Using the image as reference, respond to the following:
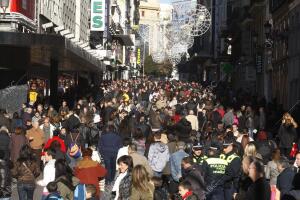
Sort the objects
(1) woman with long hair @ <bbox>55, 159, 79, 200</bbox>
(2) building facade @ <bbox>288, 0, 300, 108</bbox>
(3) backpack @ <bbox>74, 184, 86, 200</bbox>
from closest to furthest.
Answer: (3) backpack @ <bbox>74, 184, 86, 200</bbox> < (1) woman with long hair @ <bbox>55, 159, 79, 200</bbox> < (2) building facade @ <bbox>288, 0, 300, 108</bbox>

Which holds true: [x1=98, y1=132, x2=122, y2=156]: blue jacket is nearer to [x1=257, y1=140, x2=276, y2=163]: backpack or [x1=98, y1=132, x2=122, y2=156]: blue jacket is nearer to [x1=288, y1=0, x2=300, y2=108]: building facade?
[x1=257, y1=140, x2=276, y2=163]: backpack

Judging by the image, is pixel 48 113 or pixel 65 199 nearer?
pixel 65 199

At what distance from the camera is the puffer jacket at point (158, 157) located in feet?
53.0

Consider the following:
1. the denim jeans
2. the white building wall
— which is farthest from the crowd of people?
the white building wall

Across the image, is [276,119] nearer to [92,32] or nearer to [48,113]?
[48,113]

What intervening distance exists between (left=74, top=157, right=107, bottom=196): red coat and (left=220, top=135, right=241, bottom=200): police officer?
1998mm

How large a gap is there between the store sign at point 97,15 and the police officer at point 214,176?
2612 inches

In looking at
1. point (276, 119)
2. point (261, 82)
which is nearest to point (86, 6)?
point (261, 82)

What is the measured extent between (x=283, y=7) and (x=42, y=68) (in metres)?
13.8

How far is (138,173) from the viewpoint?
1100cm

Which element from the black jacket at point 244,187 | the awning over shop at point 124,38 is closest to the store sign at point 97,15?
the awning over shop at point 124,38

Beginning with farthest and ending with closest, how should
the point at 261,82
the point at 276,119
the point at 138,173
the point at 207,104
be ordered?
the point at 261,82 → the point at 276,119 → the point at 207,104 → the point at 138,173

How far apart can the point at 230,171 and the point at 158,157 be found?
2507mm

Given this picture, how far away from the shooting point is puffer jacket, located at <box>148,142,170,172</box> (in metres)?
16.1
